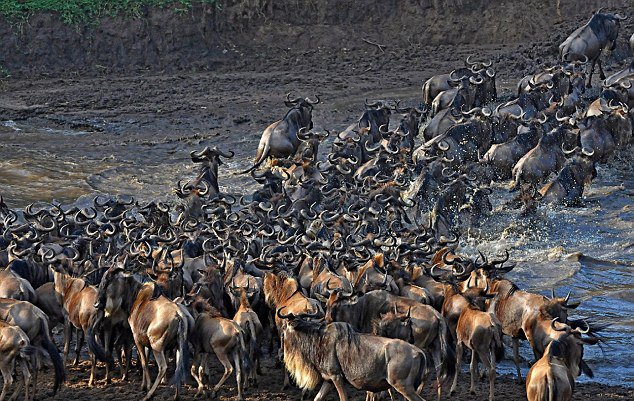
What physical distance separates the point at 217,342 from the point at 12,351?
185 cm

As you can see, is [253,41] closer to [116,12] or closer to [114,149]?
[116,12]

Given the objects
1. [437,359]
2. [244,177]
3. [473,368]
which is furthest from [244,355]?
[244,177]

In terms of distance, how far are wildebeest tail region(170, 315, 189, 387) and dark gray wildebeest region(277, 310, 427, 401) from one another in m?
0.94

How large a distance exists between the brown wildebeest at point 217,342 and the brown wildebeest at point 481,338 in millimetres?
2035

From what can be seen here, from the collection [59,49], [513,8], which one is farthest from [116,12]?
[513,8]

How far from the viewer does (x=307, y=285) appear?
12.4 m

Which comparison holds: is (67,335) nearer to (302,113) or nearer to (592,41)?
(302,113)

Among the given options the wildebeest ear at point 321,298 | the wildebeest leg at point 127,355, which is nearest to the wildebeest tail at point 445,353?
the wildebeest ear at point 321,298

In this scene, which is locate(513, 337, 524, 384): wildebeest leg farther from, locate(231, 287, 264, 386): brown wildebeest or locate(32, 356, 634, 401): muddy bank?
locate(231, 287, 264, 386): brown wildebeest

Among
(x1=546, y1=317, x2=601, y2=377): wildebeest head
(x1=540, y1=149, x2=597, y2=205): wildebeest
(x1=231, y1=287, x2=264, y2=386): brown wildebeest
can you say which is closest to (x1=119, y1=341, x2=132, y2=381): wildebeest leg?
(x1=231, y1=287, x2=264, y2=386): brown wildebeest

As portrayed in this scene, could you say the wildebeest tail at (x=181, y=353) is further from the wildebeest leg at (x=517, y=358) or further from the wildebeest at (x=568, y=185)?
the wildebeest at (x=568, y=185)

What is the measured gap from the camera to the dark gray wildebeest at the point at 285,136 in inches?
782

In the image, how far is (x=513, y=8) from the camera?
30.1 m

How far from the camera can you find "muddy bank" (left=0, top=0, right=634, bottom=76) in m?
28.5
